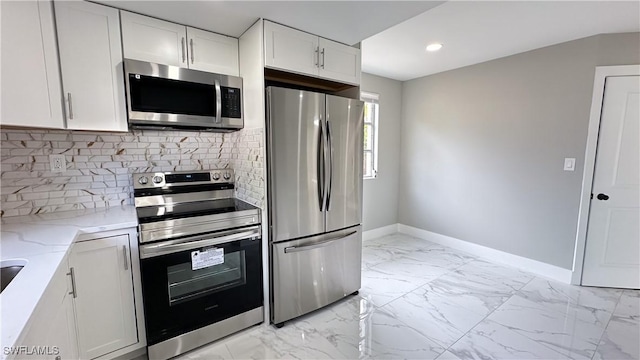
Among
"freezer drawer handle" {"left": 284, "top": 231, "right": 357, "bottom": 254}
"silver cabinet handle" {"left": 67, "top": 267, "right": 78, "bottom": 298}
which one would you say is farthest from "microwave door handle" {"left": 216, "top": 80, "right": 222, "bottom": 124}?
"silver cabinet handle" {"left": 67, "top": 267, "right": 78, "bottom": 298}

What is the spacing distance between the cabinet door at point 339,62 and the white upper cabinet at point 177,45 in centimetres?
70

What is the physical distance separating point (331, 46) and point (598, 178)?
9.36ft

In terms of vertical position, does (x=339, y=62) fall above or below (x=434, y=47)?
below

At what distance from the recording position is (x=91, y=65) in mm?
1698

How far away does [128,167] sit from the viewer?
2.09 meters

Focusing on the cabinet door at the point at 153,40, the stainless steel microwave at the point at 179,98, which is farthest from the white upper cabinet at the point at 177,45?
the stainless steel microwave at the point at 179,98

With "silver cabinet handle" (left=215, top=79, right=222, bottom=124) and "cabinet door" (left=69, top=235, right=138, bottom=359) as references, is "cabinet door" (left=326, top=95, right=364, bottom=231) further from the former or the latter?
"cabinet door" (left=69, top=235, right=138, bottom=359)

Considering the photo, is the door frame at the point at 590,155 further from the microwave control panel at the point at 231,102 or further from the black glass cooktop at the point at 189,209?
the microwave control panel at the point at 231,102

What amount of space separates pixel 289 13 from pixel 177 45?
2.73 ft

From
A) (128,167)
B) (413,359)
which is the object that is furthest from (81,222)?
(413,359)

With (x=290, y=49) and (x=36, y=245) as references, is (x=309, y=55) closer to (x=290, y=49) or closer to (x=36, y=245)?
(x=290, y=49)

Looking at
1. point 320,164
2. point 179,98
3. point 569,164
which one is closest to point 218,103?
point 179,98

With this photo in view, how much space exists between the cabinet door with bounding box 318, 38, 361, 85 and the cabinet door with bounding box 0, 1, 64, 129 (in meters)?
1.67

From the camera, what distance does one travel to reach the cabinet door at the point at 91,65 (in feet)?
5.33
